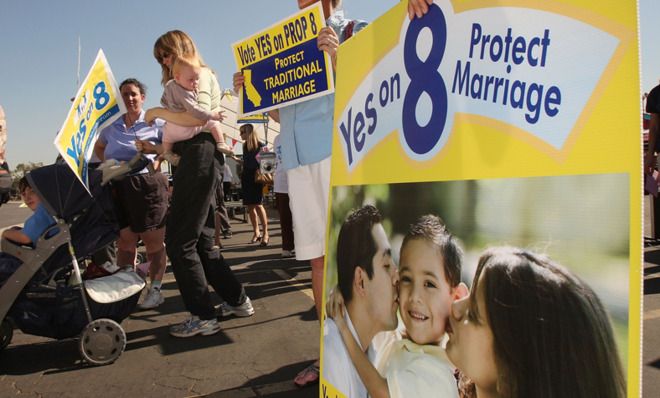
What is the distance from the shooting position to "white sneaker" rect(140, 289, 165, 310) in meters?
4.06

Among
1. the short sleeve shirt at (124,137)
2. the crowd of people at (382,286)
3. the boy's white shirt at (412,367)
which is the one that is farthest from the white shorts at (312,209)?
the short sleeve shirt at (124,137)

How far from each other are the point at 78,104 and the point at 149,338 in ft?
5.16

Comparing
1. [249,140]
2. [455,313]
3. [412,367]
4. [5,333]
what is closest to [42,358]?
[5,333]

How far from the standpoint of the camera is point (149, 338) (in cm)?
334

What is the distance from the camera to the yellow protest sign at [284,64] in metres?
2.20

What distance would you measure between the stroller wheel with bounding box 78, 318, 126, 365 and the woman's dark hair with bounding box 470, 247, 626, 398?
8.25 ft

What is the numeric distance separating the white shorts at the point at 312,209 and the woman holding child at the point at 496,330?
1.04 m

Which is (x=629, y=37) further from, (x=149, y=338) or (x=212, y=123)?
(x=149, y=338)

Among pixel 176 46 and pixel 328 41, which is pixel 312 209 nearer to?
pixel 328 41

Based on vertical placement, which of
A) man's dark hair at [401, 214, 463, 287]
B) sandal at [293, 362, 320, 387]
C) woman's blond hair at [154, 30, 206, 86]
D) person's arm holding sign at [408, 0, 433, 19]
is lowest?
sandal at [293, 362, 320, 387]

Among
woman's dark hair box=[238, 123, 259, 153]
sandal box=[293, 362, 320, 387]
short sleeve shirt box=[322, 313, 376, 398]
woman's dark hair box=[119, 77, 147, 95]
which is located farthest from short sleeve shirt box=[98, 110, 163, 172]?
woman's dark hair box=[238, 123, 259, 153]

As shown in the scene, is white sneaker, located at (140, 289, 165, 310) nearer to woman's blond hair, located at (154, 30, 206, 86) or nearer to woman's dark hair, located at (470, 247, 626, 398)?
woman's blond hair, located at (154, 30, 206, 86)

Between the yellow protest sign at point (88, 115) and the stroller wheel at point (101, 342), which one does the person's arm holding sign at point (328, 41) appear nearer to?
the yellow protest sign at point (88, 115)

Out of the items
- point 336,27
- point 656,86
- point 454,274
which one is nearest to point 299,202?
point 336,27
